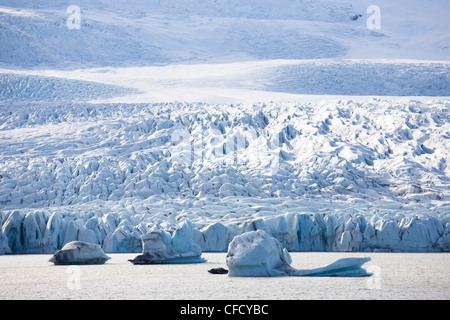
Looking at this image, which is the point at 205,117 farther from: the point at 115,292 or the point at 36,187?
the point at 115,292

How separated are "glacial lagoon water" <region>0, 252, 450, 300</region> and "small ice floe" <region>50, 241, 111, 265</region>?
0.92 ft

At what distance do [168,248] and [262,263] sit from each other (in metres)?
2.79

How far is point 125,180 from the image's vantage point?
17.0 metres

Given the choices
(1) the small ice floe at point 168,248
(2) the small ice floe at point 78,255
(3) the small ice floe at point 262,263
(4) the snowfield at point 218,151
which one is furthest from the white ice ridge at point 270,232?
(3) the small ice floe at point 262,263

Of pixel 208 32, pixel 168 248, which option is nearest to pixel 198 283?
pixel 168 248

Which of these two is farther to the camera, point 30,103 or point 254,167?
point 30,103

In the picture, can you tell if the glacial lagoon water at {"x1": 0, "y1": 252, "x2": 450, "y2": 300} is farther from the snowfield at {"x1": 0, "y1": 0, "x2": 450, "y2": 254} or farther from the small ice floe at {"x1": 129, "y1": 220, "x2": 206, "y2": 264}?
the snowfield at {"x1": 0, "y1": 0, "x2": 450, "y2": 254}

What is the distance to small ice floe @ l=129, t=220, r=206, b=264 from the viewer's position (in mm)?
10055

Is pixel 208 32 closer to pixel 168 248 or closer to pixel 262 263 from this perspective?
pixel 168 248

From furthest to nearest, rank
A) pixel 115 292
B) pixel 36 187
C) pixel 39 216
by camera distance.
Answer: pixel 36 187 < pixel 39 216 < pixel 115 292

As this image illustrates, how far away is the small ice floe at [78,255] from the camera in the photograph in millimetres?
10008

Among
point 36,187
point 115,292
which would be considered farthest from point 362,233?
point 36,187

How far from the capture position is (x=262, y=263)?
784cm
